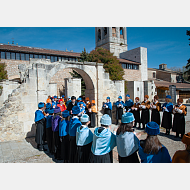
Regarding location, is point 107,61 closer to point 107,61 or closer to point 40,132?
point 107,61


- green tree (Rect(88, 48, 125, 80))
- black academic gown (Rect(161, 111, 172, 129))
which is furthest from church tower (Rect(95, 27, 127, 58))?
black academic gown (Rect(161, 111, 172, 129))

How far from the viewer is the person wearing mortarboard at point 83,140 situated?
10.9 ft

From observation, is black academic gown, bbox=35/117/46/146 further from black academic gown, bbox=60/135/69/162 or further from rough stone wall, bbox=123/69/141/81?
rough stone wall, bbox=123/69/141/81

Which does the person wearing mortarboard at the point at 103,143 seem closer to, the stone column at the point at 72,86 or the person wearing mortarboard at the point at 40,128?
the person wearing mortarboard at the point at 40,128

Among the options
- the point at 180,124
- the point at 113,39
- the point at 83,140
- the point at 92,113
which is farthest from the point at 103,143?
the point at 113,39

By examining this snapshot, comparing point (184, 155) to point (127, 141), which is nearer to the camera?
point (184, 155)

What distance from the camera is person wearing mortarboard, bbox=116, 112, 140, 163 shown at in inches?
105

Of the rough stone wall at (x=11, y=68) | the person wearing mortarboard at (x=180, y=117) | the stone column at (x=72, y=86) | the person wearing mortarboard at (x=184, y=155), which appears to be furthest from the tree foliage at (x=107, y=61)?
the person wearing mortarboard at (x=184, y=155)

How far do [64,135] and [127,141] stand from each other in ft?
6.92

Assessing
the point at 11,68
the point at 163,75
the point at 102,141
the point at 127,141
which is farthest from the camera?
the point at 163,75

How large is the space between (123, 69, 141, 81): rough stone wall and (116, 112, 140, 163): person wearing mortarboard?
28346 millimetres

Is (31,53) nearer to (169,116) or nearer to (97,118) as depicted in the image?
(97,118)

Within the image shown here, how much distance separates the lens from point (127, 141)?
8.71ft

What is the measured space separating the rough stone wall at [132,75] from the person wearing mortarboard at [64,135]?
27349 millimetres
